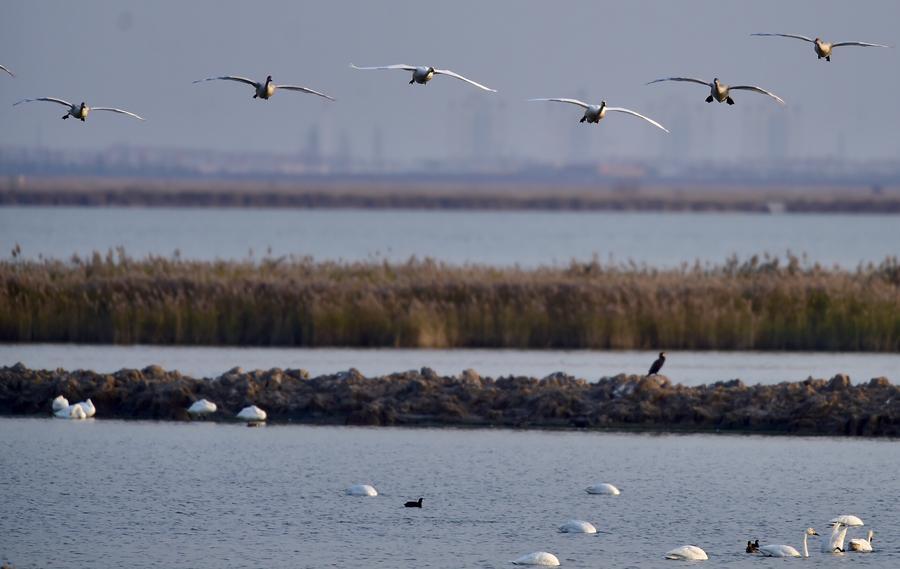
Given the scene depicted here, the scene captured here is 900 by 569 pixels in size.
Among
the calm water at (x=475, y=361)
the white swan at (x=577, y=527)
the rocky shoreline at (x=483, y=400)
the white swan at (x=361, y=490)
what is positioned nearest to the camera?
the white swan at (x=577, y=527)

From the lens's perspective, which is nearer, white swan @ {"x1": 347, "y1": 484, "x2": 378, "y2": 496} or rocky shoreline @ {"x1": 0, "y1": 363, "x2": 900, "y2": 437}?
white swan @ {"x1": 347, "y1": 484, "x2": 378, "y2": 496}

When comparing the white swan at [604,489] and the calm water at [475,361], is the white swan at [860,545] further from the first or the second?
the calm water at [475,361]

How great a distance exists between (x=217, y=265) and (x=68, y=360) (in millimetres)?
8493

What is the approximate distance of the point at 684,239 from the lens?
111562mm

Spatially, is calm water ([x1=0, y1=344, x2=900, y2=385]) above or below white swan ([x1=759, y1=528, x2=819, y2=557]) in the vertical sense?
above

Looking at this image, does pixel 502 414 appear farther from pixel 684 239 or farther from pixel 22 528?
pixel 684 239

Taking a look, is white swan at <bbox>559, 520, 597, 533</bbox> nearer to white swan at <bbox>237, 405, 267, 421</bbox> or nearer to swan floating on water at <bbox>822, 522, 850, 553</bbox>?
swan floating on water at <bbox>822, 522, 850, 553</bbox>

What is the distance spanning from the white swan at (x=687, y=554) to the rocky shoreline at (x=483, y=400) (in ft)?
29.6

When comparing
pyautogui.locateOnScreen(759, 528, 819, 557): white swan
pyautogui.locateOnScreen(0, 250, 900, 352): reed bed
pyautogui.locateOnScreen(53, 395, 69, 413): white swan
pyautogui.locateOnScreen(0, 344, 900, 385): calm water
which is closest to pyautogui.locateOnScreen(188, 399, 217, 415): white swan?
pyautogui.locateOnScreen(53, 395, 69, 413): white swan

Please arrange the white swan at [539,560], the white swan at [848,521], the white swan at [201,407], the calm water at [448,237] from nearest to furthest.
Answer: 1. the white swan at [539,560]
2. the white swan at [848,521]
3. the white swan at [201,407]
4. the calm water at [448,237]

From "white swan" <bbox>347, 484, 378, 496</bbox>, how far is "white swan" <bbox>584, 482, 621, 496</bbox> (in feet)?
8.64

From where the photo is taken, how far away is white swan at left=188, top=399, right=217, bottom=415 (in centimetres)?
2753

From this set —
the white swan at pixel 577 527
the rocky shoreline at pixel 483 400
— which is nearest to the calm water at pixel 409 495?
the white swan at pixel 577 527

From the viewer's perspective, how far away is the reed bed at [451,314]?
3666cm
